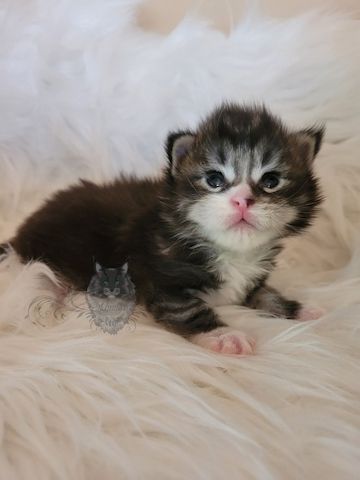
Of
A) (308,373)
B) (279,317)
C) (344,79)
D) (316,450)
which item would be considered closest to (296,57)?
(344,79)

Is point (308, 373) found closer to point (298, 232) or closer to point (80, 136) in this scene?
point (298, 232)

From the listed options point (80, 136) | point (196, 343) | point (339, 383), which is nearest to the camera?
point (339, 383)

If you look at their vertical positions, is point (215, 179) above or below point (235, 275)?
above

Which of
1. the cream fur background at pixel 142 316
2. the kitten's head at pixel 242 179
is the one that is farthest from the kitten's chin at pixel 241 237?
the cream fur background at pixel 142 316

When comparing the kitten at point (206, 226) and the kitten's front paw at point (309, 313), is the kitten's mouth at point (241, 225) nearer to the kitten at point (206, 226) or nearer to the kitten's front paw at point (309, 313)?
the kitten at point (206, 226)

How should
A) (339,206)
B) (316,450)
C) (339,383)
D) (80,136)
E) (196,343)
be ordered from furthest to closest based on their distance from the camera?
(80,136) → (339,206) → (196,343) → (339,383) → (316,450)
